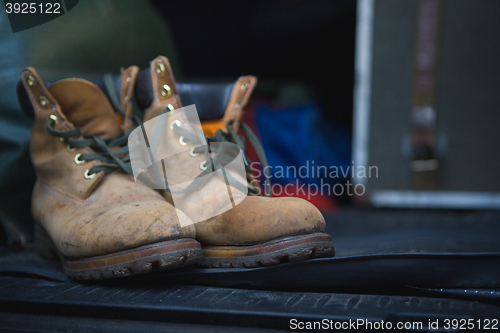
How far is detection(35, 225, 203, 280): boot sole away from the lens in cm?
50

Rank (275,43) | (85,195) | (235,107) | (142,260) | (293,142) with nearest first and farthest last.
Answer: (142,260) < (85,195) < (235,107) < (293,142) < (275,43)

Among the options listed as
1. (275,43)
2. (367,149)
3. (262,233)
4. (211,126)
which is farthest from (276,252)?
(275,43)

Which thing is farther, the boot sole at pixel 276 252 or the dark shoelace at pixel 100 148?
the dark shoelace at pixel 100 148

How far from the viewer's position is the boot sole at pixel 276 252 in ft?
1.69

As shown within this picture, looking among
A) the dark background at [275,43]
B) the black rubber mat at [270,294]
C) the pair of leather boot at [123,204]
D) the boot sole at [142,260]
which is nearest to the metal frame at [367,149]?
the dark background at [275,43]

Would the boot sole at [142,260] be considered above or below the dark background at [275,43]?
below

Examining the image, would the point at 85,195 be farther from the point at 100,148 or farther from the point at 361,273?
the point at 361,273

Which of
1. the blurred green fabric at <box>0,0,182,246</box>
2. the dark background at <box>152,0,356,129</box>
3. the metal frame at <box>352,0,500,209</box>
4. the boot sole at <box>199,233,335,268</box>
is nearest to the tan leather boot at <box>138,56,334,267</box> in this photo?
the boot sole at <box>199,233,335,268</box>

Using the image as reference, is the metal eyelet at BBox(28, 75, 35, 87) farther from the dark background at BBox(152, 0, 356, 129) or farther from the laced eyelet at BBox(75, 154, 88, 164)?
the dark background at BBox(152, 0, 356, 129)

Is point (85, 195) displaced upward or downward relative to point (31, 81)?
downward

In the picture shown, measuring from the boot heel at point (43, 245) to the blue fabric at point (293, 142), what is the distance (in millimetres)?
773

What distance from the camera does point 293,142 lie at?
4.56 feet

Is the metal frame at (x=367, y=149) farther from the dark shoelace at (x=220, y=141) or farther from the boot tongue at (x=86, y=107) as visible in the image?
the boot tongue at (x=86, y=107)

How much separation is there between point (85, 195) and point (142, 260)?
0.64 feet
